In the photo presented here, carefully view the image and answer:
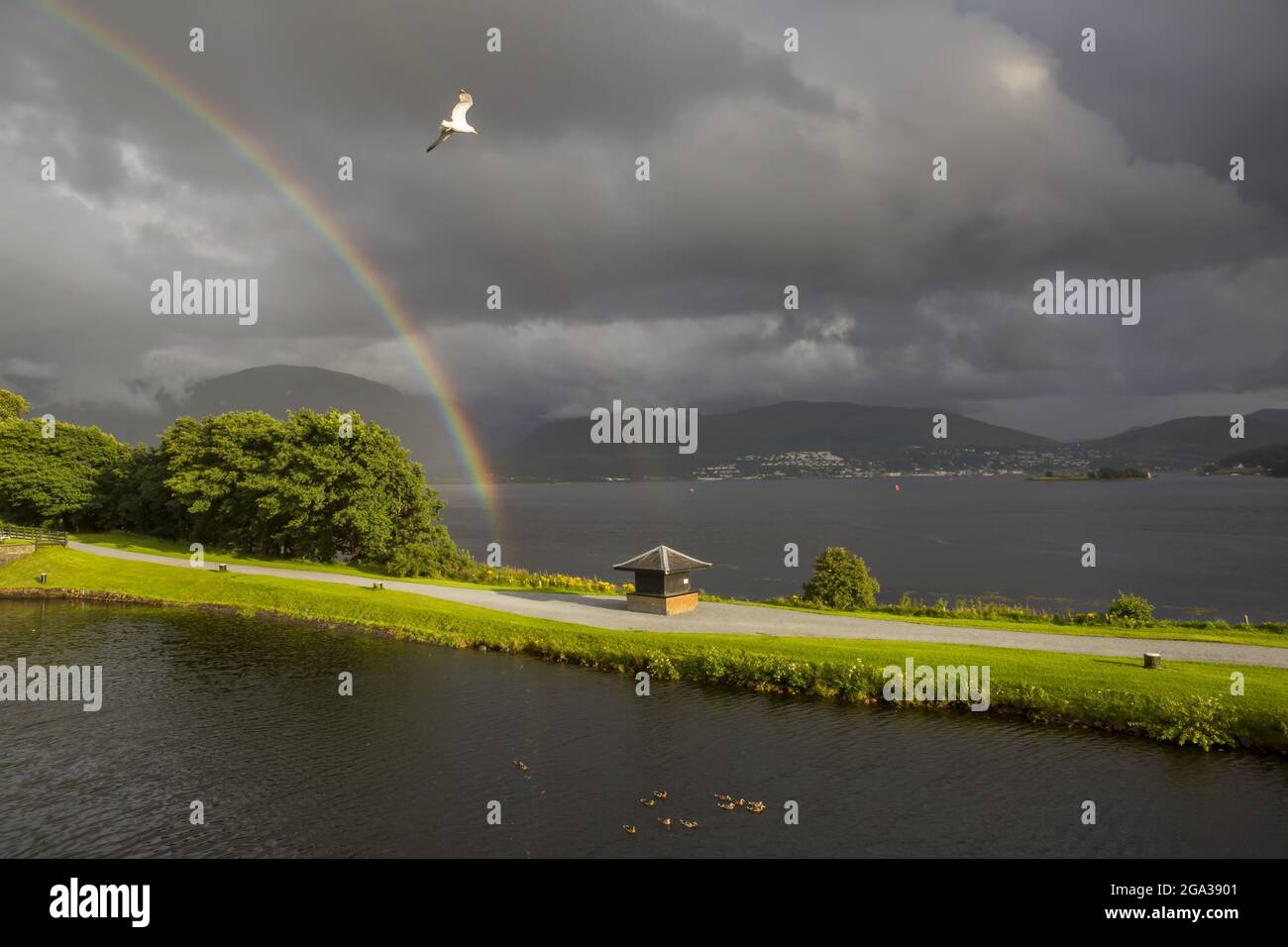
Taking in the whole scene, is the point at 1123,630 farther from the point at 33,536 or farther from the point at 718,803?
the point at 33,536

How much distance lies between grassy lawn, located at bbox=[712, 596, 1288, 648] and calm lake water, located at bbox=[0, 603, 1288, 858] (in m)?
12.5

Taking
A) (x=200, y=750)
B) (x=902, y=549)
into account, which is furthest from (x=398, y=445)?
(x=902, y=549)

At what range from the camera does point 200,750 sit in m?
21.7

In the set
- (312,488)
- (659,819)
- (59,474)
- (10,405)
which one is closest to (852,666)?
(659,819)

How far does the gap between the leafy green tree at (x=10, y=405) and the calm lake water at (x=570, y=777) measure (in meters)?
77.1

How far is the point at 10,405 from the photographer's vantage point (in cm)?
8519

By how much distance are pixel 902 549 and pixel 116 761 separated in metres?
93.8

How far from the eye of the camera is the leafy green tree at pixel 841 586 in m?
41.7

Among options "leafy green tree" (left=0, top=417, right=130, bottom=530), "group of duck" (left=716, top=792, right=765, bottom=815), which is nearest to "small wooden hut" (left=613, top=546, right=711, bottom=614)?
"group of duck" (left=716, top=792, right=765, bottom=815)

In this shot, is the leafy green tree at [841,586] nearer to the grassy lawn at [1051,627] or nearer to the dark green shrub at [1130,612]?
the grassy lawn at [1051,627]

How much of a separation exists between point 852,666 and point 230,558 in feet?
181

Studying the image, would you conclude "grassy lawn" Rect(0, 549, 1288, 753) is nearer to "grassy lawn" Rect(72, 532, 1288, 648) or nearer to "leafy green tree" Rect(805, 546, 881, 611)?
"grassy lawn" Rect(72, 532, 1288, 648)
